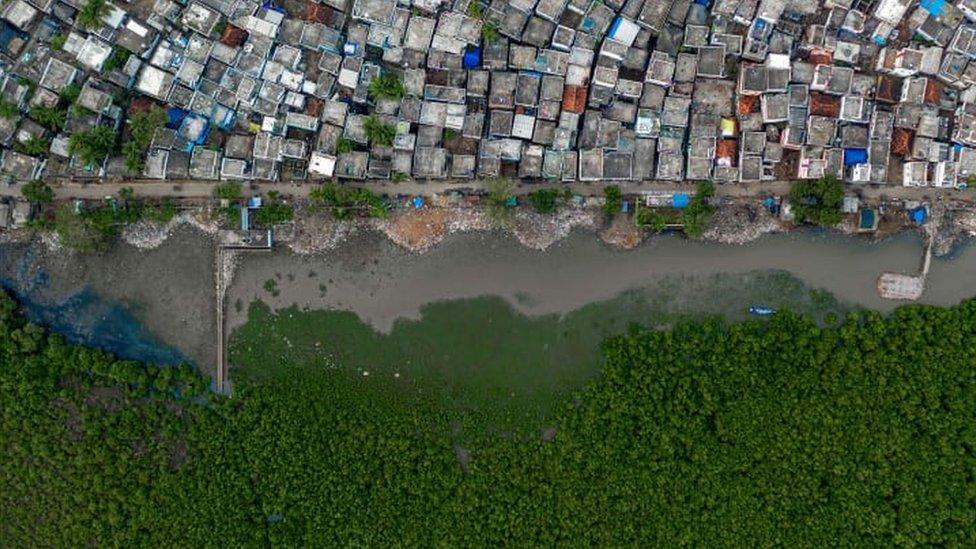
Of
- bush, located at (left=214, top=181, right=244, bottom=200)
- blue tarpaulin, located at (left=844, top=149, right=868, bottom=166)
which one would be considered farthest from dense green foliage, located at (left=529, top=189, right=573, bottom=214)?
bush, located at (left=214, top=181, right=244, bottom=200)

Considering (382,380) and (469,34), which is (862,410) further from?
(469,34)

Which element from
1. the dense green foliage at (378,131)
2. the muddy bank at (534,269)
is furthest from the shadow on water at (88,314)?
the dense green foliage at (378,131)

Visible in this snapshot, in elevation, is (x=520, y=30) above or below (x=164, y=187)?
above

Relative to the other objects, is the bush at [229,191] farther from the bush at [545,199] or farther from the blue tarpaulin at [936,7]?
the blue tarpaulin at [936,7]

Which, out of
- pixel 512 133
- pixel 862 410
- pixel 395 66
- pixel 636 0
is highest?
pixel 636 0

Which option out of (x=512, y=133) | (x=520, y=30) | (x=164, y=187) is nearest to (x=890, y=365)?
(x=512, y=133)
